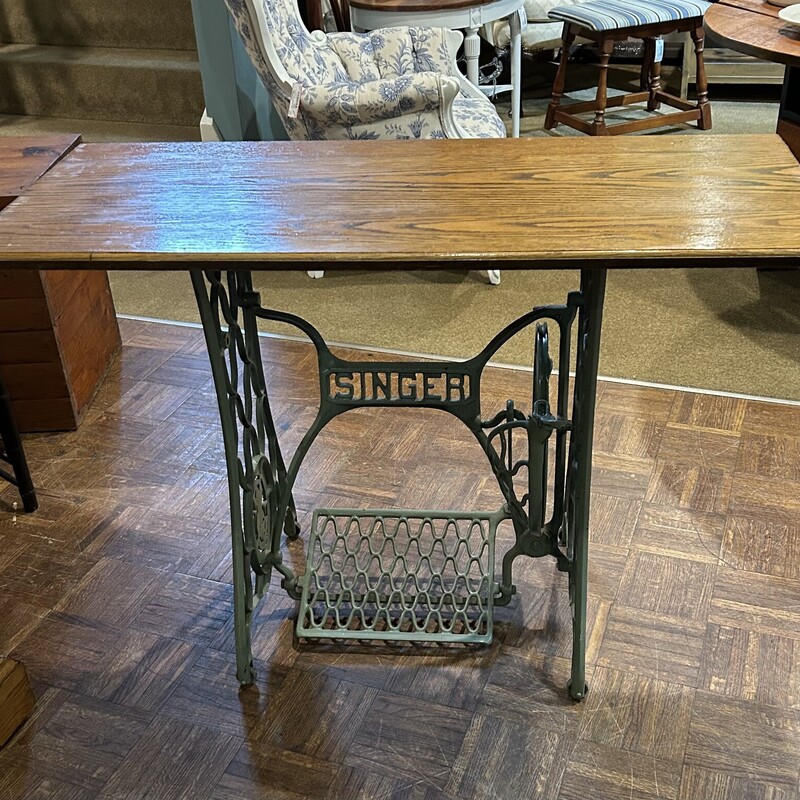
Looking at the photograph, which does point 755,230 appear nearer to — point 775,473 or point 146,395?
point 775,473

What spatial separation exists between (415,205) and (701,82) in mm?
3251

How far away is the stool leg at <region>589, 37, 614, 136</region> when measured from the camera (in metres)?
3.88

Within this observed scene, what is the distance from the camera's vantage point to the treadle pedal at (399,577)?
1.77m

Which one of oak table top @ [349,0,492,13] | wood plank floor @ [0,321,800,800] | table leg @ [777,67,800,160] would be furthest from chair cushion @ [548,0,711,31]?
wood plank floor @ [0,321,800,800]

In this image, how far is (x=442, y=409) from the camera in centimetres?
153

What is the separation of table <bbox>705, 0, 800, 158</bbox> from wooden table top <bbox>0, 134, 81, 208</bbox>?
5.86 feet

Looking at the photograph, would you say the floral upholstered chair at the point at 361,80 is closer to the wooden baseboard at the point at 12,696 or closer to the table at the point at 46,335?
the table at the point at 46,335

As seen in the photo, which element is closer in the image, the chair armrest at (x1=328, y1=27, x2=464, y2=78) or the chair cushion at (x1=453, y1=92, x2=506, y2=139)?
the chair cushion at (x1=453, y1=92, x2=506, y2=139)

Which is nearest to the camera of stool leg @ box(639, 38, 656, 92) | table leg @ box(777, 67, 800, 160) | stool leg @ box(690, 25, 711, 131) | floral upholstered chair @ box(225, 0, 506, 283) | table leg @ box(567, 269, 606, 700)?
table leg @ box(567, 269, 606, 700)

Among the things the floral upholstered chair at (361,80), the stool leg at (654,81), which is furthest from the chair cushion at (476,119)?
the stool leg at (654,81)

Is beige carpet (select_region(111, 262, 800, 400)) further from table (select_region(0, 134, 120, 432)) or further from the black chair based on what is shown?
the black chair

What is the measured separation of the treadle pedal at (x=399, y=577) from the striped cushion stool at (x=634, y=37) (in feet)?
8.34

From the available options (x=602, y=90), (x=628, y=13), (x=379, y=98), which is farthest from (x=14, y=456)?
(x=628, y=13)

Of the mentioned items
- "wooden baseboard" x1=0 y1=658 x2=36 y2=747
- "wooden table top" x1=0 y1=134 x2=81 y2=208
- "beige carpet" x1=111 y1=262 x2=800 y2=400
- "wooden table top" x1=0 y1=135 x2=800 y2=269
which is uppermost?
"wooden table top" x1=0 y1=135 x2=800 y2=269
